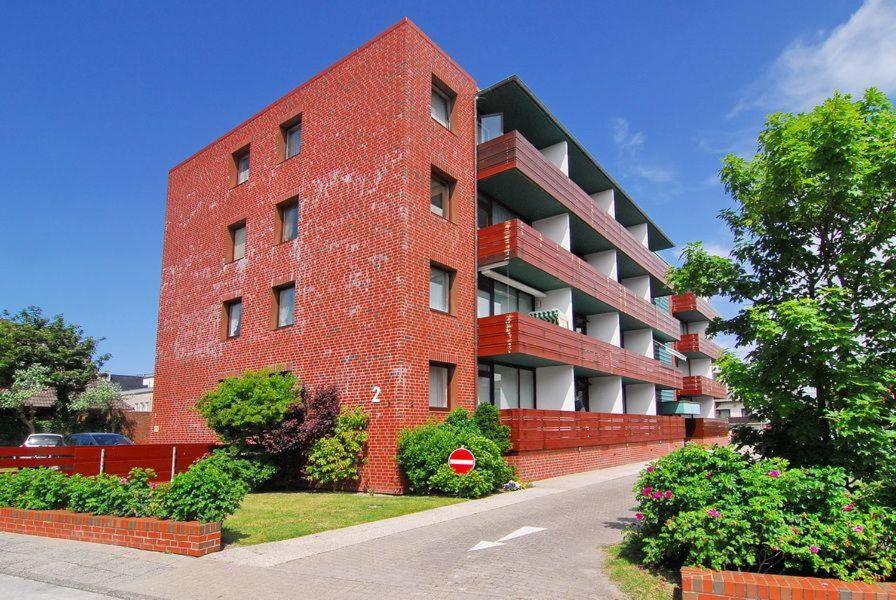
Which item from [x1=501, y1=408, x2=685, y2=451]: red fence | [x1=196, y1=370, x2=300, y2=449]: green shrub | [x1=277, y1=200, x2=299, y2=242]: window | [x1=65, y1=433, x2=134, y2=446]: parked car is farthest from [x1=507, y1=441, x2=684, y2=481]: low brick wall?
[x1=65, y1=433, x2=134, y2=446]: parked car

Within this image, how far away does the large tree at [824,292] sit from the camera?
7328 millimetres

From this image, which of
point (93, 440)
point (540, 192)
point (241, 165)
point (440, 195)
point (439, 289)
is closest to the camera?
point (439, 289)

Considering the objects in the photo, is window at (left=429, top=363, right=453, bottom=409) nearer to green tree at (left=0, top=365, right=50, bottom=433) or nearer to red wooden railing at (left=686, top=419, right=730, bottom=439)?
green tree at (left=0, top=365, right=50, bottom=433)

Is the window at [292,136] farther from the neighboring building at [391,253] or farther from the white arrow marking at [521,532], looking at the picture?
the white arrow marking at [521,532]

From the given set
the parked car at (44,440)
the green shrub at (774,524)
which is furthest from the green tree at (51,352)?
the green shrub at (774,524)

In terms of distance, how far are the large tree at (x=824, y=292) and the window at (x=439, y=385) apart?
9.53 m

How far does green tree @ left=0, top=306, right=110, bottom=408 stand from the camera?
1264 inches

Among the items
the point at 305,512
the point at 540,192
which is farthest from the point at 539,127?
the point at 305,512

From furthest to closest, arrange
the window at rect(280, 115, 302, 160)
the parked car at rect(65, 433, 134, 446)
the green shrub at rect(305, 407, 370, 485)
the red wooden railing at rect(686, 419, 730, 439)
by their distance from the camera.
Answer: the red wooden railing at rect(686, 419, 730, 439), the parked car at rect(65, 433, 134, 446), the window at rect(280, 115, 302, 160), the green shrub at rect(305, 407, 370, 485)

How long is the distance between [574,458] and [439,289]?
7.41 metres

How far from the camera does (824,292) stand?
7770 millimetres

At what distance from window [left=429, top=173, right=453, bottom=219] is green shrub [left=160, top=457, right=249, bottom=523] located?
11187mm

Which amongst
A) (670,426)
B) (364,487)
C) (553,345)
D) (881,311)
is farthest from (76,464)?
(670,426)

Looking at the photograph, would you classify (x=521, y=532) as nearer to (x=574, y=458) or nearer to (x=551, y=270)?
(x=574, y=458)
